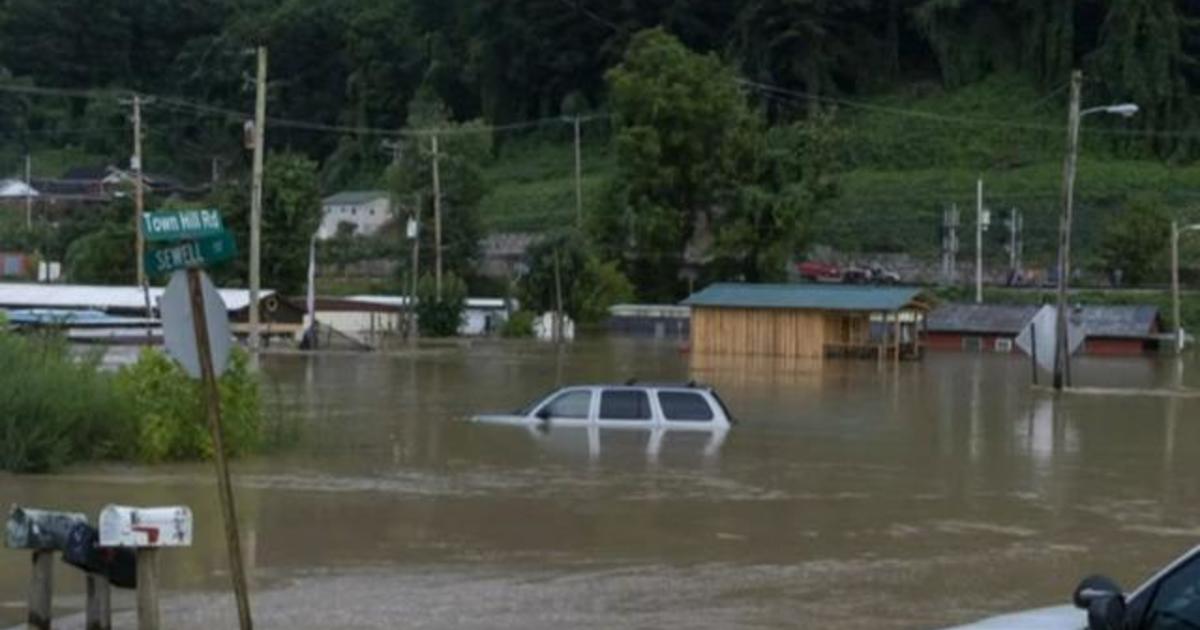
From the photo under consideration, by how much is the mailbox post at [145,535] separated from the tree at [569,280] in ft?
225

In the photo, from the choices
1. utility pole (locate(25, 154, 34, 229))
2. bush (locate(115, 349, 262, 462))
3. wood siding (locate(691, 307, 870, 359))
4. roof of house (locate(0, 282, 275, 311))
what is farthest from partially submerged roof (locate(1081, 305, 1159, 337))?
bush (locate(115, 349, 262, 462))

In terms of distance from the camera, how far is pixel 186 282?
40.4 feet

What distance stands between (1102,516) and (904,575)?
18.3 feet

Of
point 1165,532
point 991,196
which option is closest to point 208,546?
point 1165,532

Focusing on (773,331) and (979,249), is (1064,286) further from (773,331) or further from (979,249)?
(979,249)

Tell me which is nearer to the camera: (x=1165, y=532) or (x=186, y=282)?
(x=186, y=282)

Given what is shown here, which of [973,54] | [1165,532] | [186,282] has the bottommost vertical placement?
[1165,532]

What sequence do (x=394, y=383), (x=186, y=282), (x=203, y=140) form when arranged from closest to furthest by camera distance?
(x=186, y=282) < (x=394, y=383) < (x=203, y=140)

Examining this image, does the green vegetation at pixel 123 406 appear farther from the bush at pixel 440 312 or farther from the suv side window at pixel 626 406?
the bush at pixel 440 312

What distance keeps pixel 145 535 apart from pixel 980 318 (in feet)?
242

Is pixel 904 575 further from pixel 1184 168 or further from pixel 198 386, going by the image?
pixel 1184 168

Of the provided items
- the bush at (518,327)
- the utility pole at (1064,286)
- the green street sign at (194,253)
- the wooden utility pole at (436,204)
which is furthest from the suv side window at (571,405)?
the wooden utility pole at (436,204)

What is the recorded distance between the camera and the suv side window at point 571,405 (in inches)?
1131

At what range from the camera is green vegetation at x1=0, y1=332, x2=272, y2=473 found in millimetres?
23094
